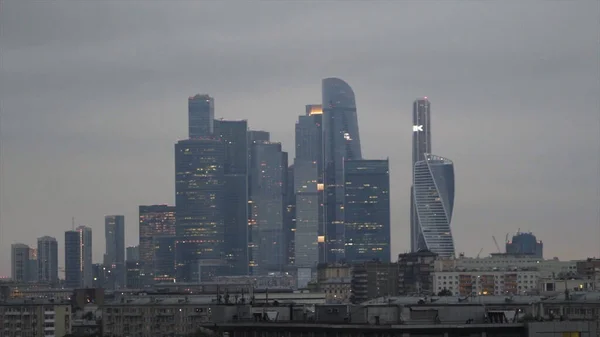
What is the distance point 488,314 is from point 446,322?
2.27 m

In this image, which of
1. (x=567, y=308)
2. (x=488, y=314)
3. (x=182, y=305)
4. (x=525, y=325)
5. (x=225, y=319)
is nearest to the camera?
(x=525, y=325)

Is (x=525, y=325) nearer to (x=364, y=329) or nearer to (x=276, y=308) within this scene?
(x=364, y=329)

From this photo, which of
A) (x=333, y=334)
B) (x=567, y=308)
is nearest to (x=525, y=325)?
(x=333, y=334)

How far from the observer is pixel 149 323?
197 m

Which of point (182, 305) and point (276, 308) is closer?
point (276, 308)

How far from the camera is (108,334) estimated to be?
19488cm

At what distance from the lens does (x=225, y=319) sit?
236 ft

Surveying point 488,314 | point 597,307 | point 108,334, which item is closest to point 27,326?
point 108,334

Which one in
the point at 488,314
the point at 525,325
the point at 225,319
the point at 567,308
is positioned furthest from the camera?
the point at 567,308

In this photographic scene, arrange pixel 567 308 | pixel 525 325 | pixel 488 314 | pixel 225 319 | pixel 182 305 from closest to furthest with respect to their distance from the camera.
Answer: pixel 525 325
pixel 488 314
pixel 225 319
pixel 567 308
pixel 182 305

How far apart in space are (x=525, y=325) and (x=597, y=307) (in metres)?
74.5

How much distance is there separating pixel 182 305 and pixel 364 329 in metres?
133

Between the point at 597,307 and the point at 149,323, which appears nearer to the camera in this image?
the point at 597,307

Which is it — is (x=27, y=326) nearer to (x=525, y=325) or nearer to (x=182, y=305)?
(x=182, y=305)
